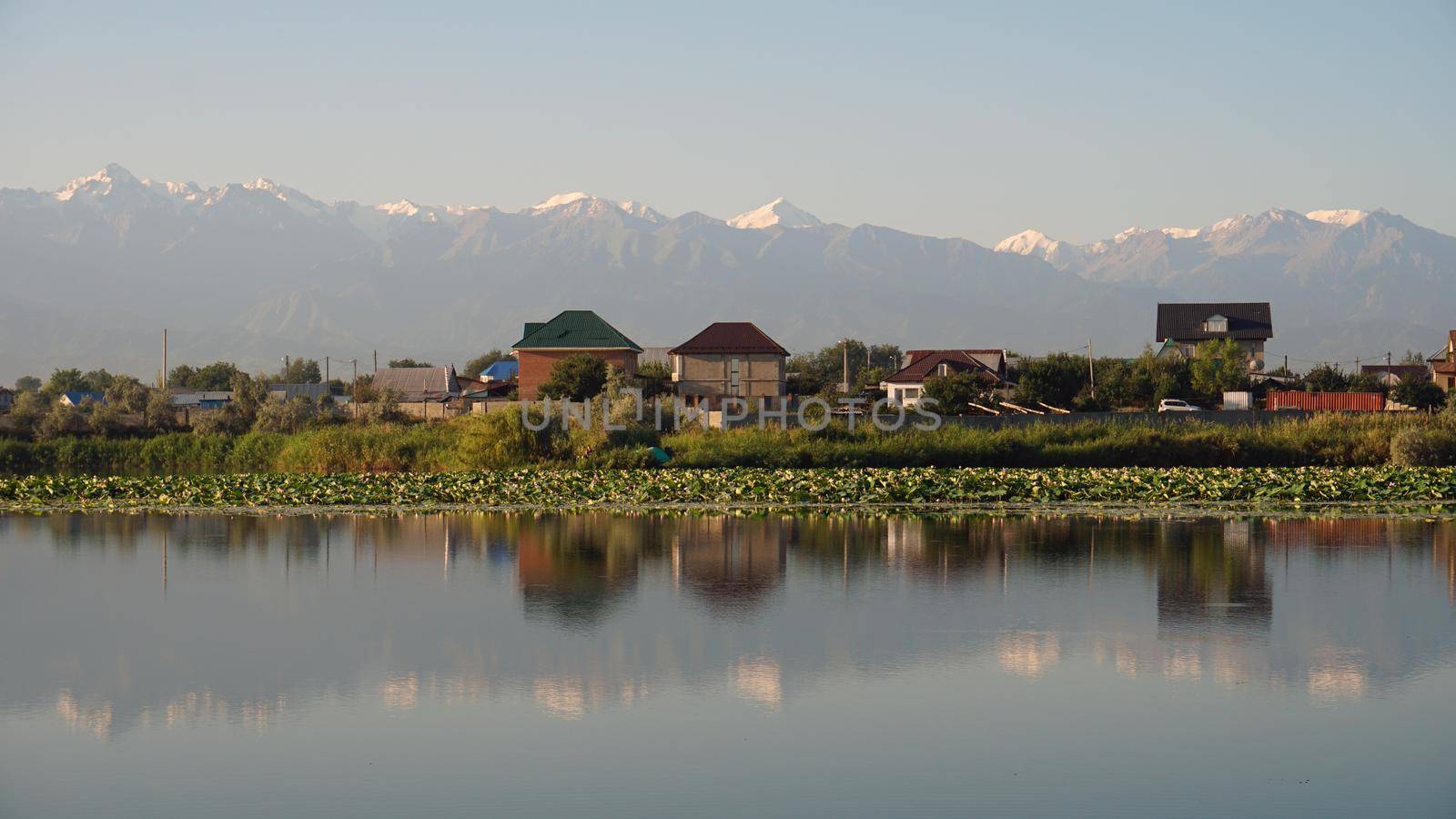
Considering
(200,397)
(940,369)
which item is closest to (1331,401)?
(940,369)

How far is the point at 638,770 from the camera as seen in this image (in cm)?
989

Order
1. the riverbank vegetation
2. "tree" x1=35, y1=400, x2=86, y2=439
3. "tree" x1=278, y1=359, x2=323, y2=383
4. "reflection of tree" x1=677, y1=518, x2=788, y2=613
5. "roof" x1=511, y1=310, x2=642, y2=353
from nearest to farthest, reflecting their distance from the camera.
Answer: "reflection of tree" x1=677, y1=518, x2=788, y2=613, the riverbank vegetation, "tree" x1=35, y1=400, x2=86, y2=439, "roof" x1=511, y1=310, x2=642, y2=353, "tree" x1=278, y1=359, x2=323, y2=383

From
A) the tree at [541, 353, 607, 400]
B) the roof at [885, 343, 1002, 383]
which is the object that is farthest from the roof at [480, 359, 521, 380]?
the tree at [541, 353, 607, 400]

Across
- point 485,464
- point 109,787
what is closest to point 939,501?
point 485,464

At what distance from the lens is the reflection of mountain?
12.4 metres

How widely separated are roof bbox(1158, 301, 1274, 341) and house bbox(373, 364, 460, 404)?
1967 inches

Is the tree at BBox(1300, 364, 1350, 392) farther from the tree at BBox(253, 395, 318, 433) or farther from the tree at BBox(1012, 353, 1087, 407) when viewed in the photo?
the tree at BBox(253, 395, 318, 433)

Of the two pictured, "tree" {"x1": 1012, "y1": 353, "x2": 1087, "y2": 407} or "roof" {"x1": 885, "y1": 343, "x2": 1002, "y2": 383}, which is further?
"roof" {"x1": 885, "y1": 343, "x2": 1002, "y2": 383}

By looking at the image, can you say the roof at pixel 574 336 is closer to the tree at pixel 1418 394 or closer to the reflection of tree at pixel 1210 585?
the tree at pixel 1418 394

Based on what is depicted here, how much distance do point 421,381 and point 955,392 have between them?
169 feet

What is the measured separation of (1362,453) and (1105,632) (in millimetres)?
25341

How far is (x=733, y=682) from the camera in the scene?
1226 cm

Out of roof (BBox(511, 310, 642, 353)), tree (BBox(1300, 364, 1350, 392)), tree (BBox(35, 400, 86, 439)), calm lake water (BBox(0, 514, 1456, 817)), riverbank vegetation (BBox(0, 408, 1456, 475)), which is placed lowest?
calm lake water (BBox(0, 514, 1456, 817))

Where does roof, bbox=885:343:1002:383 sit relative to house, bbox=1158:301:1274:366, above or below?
below
